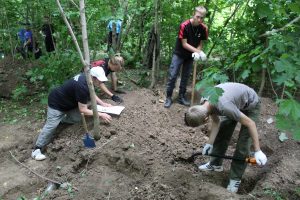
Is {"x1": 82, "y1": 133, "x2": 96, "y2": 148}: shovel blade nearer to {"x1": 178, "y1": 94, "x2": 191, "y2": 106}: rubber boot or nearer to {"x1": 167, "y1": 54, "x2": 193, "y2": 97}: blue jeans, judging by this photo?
{"x1": 167, "y1": 54, "x2": 193, "y2": 97}: blue jeans

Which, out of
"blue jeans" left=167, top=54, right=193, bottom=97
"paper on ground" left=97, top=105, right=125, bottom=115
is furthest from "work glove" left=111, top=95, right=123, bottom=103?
"blue jeans" left=167, top=54, right=193, bottom=97

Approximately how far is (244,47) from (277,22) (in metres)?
1.57

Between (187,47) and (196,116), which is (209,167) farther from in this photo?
(187,47)

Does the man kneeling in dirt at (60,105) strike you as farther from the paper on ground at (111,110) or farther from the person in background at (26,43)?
the person in background at (26,43)

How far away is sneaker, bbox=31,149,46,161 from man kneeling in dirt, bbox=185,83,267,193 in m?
2.20

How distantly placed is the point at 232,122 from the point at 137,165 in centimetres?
128

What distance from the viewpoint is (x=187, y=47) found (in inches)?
237

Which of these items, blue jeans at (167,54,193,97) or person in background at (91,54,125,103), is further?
blue jeans at (167,54,193,97)

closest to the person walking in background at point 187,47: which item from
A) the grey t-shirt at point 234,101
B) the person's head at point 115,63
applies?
the person's head at point 115,63

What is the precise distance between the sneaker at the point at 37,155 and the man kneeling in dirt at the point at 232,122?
2196 millimetres

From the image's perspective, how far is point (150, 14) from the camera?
715 centimetres

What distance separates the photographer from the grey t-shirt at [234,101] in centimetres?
354

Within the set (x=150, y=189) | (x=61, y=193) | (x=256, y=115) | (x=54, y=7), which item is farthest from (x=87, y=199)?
(x=54, y=7)

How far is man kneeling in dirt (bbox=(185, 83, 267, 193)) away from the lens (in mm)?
3549
